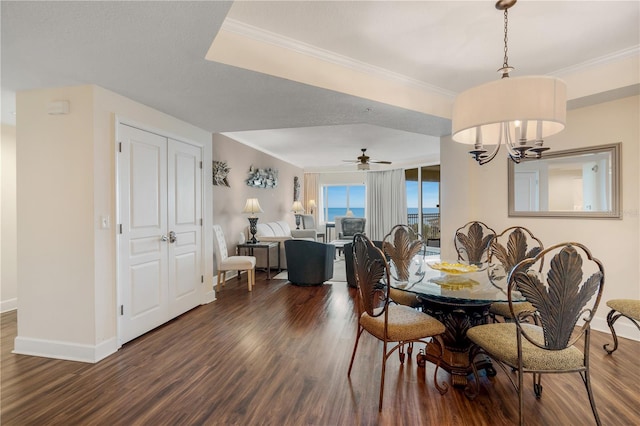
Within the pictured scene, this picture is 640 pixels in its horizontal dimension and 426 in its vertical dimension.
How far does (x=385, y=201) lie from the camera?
30.6 feet

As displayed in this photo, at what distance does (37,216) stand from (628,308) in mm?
4926

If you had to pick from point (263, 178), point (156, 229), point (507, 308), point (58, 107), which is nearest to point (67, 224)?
point (156, 229)

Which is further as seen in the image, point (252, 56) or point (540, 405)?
point (252, 56)

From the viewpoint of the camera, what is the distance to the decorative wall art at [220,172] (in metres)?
5.01

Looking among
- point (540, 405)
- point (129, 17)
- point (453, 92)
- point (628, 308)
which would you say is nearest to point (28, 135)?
point (129, 17)

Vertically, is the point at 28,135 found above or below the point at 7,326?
above

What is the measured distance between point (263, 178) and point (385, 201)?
4123 millimetres

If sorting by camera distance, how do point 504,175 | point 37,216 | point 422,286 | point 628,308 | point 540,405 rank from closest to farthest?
point 540,405 < point 422,286 < point 628,308 < point 37,216 < point 504,175

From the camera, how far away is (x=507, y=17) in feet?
7.00

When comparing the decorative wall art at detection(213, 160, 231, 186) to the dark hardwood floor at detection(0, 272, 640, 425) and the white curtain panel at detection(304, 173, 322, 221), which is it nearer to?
the dark hardwood floor at detection(0, 272, 640, 425)

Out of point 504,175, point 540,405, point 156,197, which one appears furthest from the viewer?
point 504,175

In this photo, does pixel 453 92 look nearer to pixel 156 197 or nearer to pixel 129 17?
pixel 129 17

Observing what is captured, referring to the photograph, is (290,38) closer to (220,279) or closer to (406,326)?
(406,326)

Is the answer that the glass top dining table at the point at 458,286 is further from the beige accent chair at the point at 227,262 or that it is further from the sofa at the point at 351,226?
the sofa at the point at 351,226
